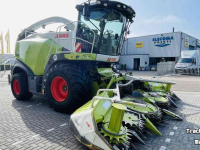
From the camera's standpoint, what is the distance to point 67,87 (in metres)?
3.94

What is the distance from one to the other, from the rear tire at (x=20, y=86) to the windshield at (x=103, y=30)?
2349 millimetres

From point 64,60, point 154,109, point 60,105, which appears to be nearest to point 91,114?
point 154,109

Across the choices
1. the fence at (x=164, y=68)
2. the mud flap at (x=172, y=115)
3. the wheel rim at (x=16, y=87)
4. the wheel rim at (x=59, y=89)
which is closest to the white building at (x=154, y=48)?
the fence at (x=164, y=68)

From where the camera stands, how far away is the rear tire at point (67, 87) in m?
3.68

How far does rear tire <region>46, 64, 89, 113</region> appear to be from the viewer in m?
3.68

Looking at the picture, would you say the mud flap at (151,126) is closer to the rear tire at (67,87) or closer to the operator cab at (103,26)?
the rear tire at (67,87)

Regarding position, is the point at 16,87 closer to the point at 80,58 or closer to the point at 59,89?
the point at 59,89

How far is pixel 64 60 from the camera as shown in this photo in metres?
4.16

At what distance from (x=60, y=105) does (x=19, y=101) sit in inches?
93.2

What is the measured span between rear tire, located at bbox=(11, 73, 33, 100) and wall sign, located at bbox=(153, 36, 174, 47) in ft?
81.2

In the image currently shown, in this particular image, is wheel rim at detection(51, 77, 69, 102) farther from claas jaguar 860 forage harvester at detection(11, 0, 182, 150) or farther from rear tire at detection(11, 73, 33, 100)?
rear tire at detection(11, 73, 33, 100)

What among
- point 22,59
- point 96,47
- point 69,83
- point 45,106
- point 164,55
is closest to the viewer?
point 69,83

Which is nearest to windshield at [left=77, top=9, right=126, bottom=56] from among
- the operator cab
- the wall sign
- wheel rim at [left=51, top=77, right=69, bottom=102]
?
the operator cab

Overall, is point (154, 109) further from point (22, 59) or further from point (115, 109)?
point (22, 59)
